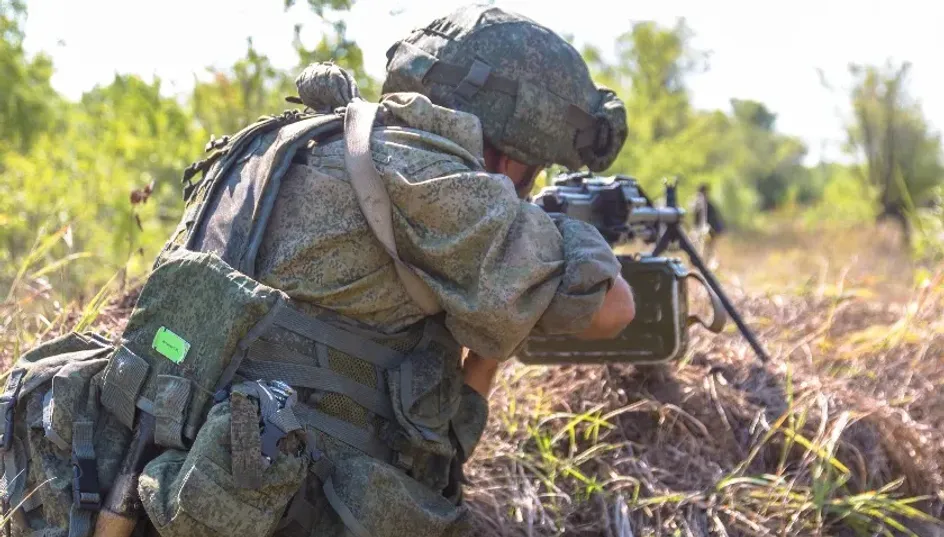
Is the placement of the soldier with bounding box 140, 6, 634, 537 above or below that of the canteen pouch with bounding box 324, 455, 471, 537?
above

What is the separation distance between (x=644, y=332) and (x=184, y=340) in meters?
1.55

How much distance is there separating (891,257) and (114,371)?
13303mm

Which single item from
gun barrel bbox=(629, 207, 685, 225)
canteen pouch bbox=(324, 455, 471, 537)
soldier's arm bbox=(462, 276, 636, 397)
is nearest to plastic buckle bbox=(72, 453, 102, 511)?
canteen pouch bbox=(324, 455, 471, 537)

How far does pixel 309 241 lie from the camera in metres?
2.03

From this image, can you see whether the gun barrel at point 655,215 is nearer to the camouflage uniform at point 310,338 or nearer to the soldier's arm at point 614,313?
the soldier's arm at point 614,313

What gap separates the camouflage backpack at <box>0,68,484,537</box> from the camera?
178 cm

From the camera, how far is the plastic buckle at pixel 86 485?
1870 millimetres

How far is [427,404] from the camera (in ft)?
7.36

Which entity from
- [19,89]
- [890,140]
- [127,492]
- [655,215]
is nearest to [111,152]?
[19,89]

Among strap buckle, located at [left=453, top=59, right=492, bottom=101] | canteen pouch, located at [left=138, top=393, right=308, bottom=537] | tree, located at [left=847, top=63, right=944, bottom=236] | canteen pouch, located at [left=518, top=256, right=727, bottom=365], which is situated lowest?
canteen pouch, located at [left=138, top=393, right=308, bottom=537]

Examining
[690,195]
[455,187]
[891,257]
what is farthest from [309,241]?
[891,257]

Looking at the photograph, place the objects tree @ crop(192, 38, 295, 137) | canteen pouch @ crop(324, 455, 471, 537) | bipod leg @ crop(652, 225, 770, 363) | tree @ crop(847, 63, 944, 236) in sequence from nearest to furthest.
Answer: canteen pouch @ crop(324, 455, 471, 537), bipod leg @ crop(652, 225, 770, 363), tree @ crop(192, 38, 295, 137), tree @ crop(847, 63, 944, 236)

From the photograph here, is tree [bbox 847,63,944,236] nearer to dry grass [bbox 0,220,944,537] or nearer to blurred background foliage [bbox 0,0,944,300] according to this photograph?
blurred background foliage [bbox 0,0,944,300]

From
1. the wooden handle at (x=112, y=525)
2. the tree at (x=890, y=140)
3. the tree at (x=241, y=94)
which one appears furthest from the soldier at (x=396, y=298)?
the tree at (x=890, y=140)
